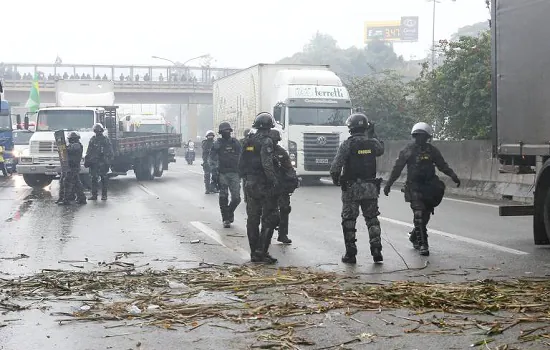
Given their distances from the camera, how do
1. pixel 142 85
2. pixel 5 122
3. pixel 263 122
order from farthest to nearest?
pixel 142 85 → pixel 5 122 → pixel 263 122

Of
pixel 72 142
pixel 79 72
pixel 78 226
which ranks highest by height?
pixel 79 72

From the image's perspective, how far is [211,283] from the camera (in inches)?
335

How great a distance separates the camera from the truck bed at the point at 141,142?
2681 centimetres

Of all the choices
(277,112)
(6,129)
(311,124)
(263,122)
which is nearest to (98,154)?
(277,112)

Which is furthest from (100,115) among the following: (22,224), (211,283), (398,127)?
(211,283)

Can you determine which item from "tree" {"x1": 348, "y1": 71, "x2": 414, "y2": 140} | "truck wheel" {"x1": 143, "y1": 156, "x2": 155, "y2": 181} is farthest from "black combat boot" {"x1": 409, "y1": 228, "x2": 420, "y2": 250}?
"tree" {"x1": 348, "y1": 71, "x2": 414, "y2": 140}

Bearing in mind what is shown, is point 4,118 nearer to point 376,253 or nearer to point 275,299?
point 376,253

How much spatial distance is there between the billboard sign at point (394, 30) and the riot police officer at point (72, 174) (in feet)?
496

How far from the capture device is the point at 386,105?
3647 centimetres

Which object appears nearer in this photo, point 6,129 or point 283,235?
point 283,235

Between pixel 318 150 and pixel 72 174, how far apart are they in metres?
8.57

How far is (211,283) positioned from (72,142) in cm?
1207

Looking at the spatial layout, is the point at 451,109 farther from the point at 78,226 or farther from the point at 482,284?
the point at 482,284

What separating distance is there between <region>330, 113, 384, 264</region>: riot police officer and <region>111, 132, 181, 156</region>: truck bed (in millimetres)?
17355
